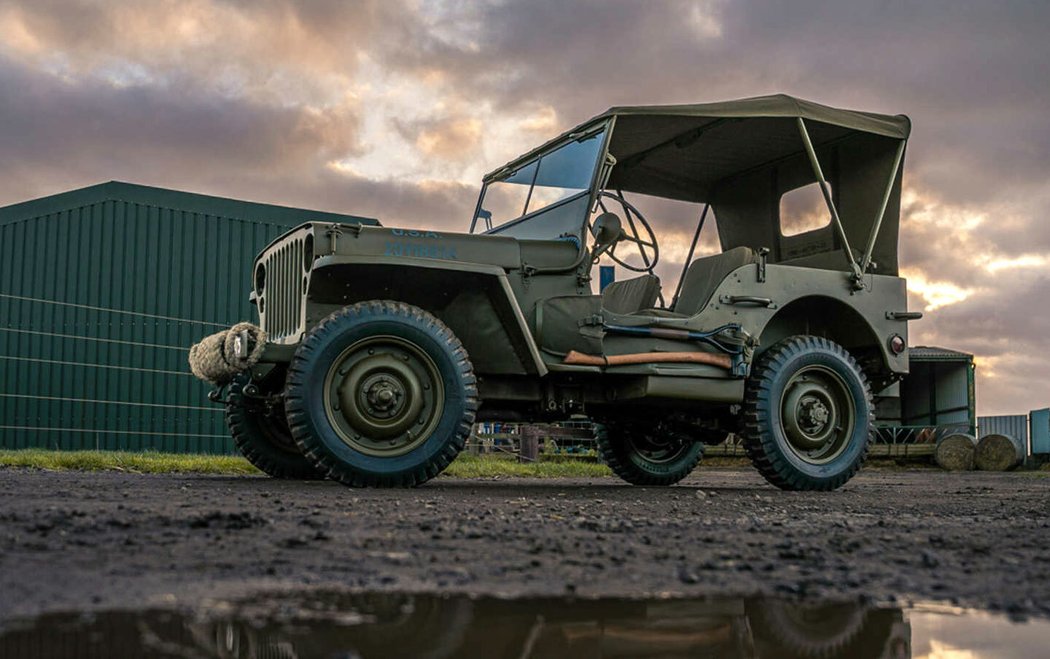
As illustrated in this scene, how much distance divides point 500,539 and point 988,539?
1.74m

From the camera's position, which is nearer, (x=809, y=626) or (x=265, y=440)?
(x=809, y=626)

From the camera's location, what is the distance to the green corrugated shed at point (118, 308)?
1499 centimetres

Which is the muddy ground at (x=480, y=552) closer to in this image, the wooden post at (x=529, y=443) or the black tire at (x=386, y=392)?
the black tire at (x=386, y=392)

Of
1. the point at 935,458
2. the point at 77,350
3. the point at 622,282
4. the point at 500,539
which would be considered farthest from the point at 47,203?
the point at 935,458

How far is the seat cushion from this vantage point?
7.46 m

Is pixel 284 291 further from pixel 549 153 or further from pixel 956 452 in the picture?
pixel 956 452

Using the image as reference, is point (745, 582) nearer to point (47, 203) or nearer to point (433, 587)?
point (433, 587)

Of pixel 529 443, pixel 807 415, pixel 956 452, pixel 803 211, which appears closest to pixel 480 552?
pixel 807 415

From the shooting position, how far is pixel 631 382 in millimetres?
6844

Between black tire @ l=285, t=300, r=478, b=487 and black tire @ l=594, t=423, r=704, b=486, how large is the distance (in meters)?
3.22

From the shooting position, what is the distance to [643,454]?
8844 mm

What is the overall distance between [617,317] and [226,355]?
260cm

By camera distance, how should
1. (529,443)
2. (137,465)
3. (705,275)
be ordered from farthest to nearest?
1. (529,443)
2. (137,465)
3. (705,275)

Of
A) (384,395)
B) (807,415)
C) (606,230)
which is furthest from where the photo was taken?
(807,415)
